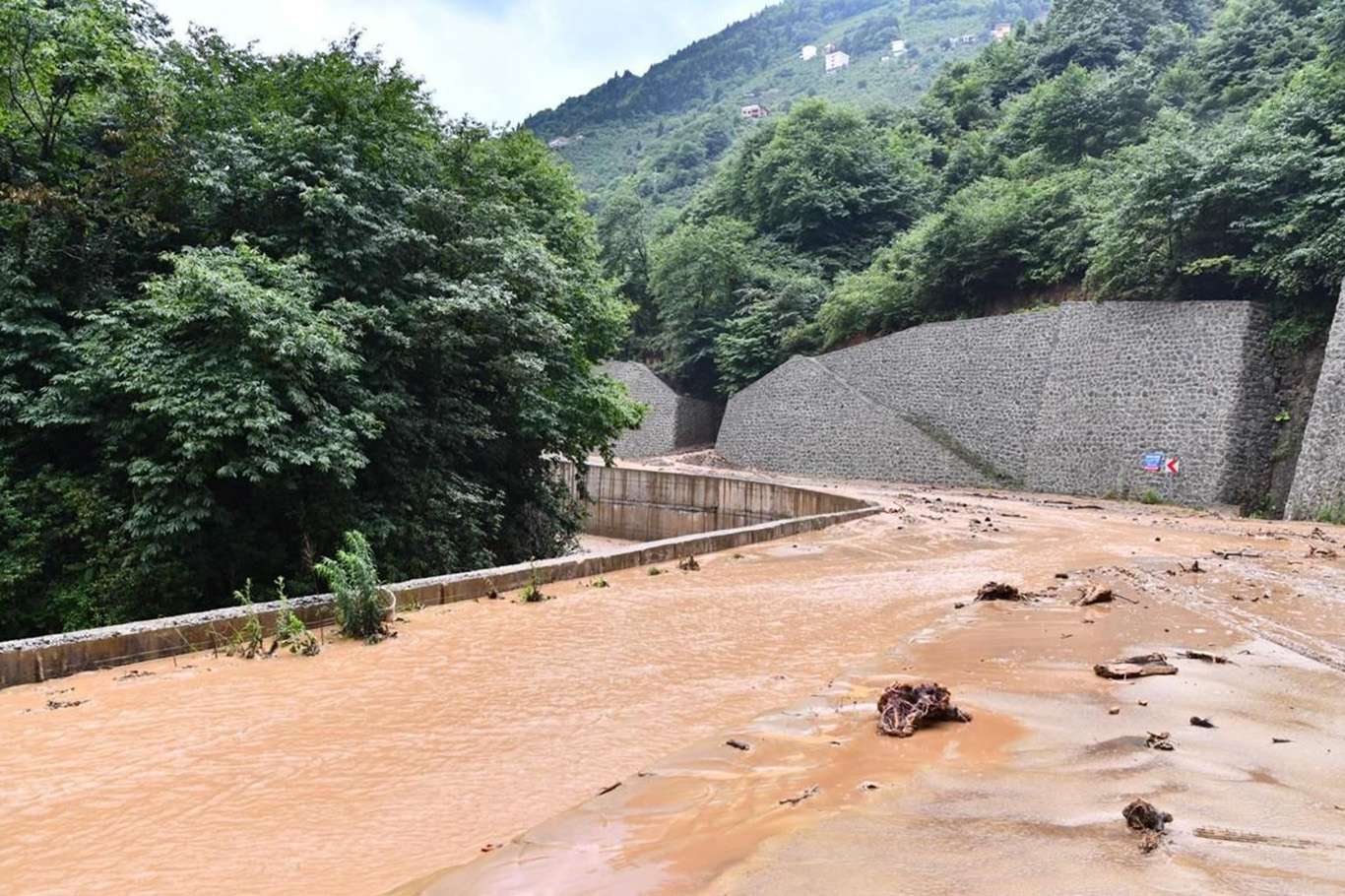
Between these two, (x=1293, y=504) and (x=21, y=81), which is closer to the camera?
(x=21, y=81)

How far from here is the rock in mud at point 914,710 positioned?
381 cm

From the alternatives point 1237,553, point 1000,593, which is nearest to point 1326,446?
point 1237,553

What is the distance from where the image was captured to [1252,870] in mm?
2221

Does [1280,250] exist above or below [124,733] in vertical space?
above

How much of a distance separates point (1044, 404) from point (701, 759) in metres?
22.0

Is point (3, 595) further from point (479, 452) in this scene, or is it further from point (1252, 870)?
point (1252, 870)

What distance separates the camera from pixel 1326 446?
15703mm

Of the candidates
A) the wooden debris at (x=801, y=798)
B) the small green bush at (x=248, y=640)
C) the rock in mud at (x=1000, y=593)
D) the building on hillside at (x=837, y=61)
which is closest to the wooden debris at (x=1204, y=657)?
the rock in mud at (x=1000, y=593)

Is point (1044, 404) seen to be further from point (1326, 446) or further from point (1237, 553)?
point (1237, 553)

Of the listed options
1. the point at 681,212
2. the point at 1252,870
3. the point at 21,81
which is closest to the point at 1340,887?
the point at 1252,870

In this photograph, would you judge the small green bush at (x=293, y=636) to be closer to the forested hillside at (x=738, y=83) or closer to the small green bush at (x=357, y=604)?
the small green bush at (x=357, y=604)

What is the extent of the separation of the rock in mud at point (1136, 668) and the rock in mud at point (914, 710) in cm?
132

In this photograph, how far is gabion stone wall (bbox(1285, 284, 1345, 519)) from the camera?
15.4m

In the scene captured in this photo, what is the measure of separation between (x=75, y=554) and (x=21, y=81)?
631 centimetres
